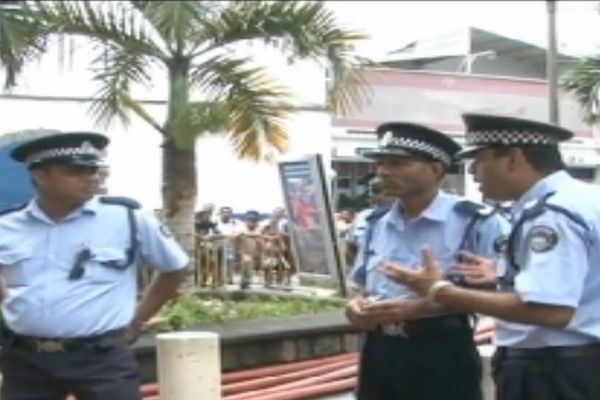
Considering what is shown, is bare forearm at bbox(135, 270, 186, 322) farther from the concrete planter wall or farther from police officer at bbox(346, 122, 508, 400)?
the concrete planter wall

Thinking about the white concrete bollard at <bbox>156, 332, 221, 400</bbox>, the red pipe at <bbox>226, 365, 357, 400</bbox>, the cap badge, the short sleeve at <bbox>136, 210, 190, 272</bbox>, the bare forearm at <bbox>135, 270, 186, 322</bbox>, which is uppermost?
the cap badge

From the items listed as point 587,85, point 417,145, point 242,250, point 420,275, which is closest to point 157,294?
point 417,145

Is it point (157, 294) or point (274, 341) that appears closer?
point (157, 294)

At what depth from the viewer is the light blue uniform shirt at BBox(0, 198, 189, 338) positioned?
4047mm

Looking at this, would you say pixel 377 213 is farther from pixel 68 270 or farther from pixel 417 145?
pixel 68 270

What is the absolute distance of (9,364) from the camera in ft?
13.5

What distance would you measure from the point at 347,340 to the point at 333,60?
2888 millimetres

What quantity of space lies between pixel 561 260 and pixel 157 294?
1.74 m

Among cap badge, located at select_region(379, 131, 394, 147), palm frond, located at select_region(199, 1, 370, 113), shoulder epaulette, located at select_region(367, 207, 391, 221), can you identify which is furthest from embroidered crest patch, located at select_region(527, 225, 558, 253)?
palm frond, located at select_region(199, 1, 370, 113)

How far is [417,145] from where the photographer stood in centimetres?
409

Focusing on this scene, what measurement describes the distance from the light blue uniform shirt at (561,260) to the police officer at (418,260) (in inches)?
19.4

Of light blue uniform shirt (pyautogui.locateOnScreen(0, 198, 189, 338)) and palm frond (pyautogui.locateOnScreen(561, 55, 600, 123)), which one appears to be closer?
light blue uniform shirt (pyautogui.locateOnScreen(0, 198, 189, 338))

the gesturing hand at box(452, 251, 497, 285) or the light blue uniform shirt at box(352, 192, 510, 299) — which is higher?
the light blue uniform shirt at box(352, 192, 510, 299)

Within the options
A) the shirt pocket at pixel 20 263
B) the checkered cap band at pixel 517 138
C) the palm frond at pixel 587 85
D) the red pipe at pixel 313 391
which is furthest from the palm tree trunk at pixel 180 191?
the checkered cap band at pixel 517 138
